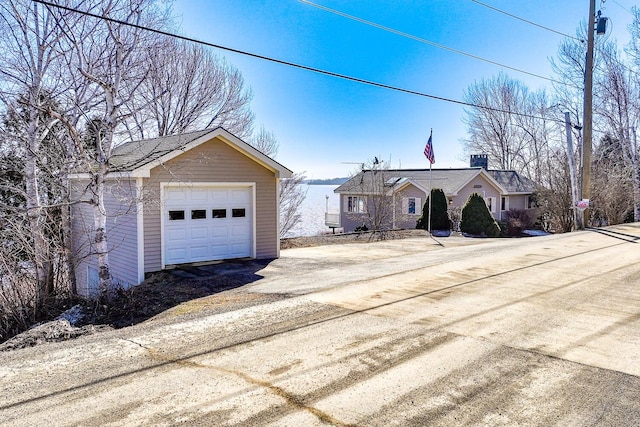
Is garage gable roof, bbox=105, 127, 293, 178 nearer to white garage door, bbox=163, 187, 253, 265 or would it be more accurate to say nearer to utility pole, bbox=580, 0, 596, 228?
white garage door, bbox=163, 187, 253, 265

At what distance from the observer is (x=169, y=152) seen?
11.3 metres

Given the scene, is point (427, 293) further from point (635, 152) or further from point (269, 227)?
point (635, 152)

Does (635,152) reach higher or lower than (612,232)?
higher

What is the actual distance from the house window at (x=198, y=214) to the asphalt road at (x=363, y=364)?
14.0 ft

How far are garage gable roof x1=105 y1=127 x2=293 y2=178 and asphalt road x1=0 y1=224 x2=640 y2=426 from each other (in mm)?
4425

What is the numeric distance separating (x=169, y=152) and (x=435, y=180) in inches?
931

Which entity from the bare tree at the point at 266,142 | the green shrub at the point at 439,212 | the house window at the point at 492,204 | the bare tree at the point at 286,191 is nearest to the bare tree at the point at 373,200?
the green shrub at the point at 439,212

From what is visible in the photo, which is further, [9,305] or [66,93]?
[66,93]

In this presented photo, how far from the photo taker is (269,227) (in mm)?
13508

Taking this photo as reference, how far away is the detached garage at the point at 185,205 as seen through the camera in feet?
36.4

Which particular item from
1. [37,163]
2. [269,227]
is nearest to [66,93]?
[37,163]

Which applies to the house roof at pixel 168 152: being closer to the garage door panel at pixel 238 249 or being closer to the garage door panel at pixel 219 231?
the garage door panel at pixel 219 231

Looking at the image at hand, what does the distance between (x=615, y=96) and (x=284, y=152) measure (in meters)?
20.8

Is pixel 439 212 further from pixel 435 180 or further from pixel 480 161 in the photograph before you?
pixel 480 161
